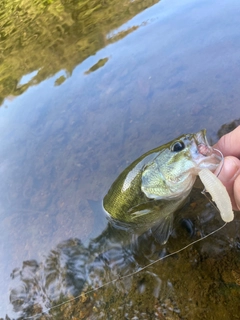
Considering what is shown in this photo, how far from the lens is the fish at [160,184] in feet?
8.48

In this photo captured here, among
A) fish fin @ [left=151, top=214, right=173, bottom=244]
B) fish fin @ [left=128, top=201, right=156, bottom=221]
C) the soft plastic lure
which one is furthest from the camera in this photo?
fish fin @ [left=151, top=214, right=173, bottom=244]

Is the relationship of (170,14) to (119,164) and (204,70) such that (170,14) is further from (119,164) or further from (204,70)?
(119,164)

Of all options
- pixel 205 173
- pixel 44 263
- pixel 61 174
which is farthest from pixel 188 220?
pixel 61 174

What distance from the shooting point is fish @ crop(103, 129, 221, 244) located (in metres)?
2.58

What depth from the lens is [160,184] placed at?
2.93m

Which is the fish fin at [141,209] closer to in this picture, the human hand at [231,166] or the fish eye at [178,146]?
the fish eye at [178,146]

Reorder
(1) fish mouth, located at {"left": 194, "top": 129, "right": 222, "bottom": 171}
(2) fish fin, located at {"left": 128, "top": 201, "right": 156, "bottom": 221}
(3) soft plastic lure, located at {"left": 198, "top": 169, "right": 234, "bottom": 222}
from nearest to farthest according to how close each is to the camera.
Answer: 1. (3) soft plastic lure, located at {"left": 198, "top": 169, "right": 234, "bottom": 222}
2. (1) fish mouth, located at {"left": 194, "top": 129, "right": 222, "bottom": 171}
3. (2) fish fin, located at {"left": 128, "top": 201, "right": 156, "bottom": 221}

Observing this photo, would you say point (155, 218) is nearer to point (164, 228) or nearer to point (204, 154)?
Result: point (164, 228)

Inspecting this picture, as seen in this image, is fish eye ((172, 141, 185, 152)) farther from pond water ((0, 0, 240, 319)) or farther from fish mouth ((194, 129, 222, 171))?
pond water ((0, 0, 240, 319))

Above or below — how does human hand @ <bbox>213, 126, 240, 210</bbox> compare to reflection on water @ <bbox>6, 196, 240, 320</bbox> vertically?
above

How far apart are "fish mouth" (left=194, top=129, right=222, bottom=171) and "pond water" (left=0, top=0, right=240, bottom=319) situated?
105 cm

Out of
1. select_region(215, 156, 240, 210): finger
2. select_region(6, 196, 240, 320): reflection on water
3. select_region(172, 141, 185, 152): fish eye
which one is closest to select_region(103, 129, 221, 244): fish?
select_region(172, 141, 185, 152): fish eye

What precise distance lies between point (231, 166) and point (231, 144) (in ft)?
1.35

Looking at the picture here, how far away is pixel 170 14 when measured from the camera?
7309mm
